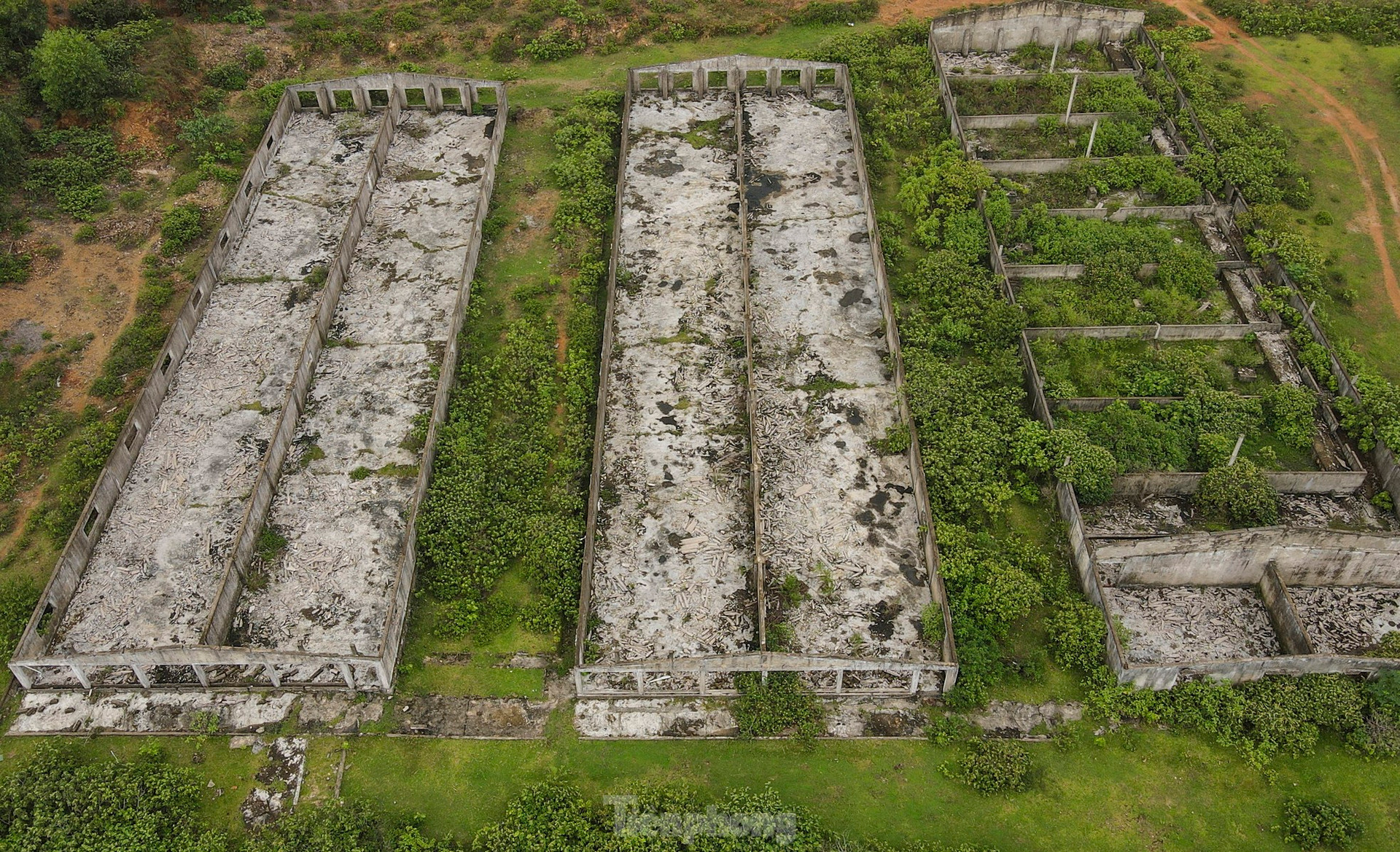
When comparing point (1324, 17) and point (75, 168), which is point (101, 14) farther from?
point (1324, 17)

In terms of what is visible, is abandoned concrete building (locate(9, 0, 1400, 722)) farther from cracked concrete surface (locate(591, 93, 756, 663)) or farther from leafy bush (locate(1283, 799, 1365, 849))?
leafy bush (locate(1283, 799, 1365, 849))

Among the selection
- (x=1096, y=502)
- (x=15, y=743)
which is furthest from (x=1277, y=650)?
(x=15, y=743)

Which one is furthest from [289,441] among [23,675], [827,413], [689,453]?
[827,413]

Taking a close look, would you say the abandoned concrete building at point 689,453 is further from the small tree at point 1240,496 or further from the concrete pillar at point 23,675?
the small tree at point 1240,496

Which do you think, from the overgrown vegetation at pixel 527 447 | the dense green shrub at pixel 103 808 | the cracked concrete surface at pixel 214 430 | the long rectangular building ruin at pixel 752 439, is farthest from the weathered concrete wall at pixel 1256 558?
the cracked concrete surface at pixel 214 430

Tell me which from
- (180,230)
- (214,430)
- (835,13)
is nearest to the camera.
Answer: (214,430)

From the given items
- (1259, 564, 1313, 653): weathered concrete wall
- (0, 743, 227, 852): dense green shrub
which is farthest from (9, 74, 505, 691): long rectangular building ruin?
(1259, 564, 1313, 653): weathered concrete wall

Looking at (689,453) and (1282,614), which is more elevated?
(689,453)
